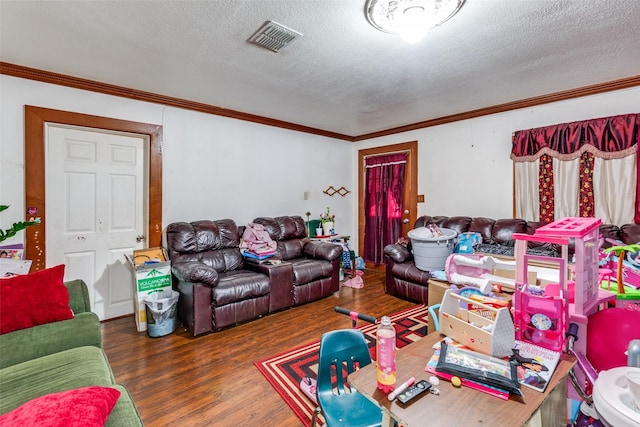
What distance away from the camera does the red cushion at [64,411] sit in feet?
2.77

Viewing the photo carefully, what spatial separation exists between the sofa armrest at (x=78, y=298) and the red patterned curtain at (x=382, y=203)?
4.04 metres

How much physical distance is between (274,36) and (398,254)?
2.83 m

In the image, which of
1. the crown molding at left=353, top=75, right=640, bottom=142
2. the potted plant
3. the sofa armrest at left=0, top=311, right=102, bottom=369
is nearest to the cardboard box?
the sofa armrest at left=0, top=311, right=102, bottom=369

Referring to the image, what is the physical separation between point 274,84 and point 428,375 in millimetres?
2877

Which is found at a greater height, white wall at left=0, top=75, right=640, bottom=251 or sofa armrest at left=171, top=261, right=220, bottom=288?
white wall at left=0, top=75, right=640, bottom=251

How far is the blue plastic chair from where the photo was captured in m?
1.28

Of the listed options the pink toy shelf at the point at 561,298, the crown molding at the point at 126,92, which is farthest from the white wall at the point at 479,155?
Answer: the pink toy shelf at the point at 561,298

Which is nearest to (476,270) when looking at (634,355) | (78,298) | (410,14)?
(634,355)

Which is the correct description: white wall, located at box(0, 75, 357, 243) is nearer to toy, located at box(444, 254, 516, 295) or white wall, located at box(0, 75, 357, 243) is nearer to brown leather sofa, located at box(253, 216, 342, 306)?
brown leather sofa, located at box(253, 216, 342, 306)

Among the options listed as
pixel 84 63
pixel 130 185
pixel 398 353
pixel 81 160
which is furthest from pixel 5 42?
pixel 398 353

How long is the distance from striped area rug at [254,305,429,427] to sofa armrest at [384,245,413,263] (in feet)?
2.83

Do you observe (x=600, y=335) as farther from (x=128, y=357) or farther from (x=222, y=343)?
(x=128, y=357)

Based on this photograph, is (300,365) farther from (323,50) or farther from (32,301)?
(323,50)

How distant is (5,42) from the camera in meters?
2.27
